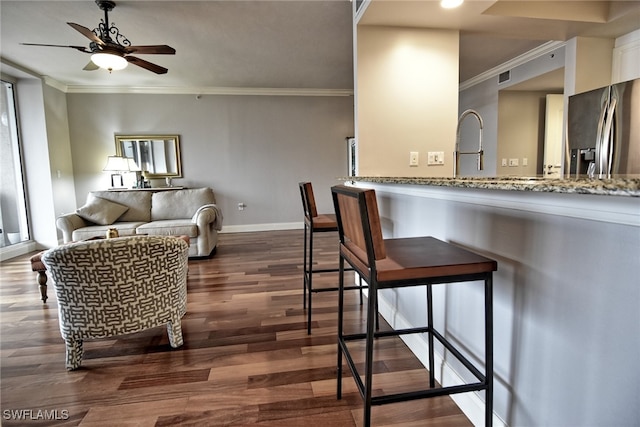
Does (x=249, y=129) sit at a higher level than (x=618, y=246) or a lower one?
higher

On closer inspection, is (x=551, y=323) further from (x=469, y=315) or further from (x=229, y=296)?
(x=229, y=296)

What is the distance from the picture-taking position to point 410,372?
5.39ft

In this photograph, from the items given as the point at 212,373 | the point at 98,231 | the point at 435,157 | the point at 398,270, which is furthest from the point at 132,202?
the point at 398,270

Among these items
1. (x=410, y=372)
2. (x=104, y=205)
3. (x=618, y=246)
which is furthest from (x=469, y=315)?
(x=104, y=205)

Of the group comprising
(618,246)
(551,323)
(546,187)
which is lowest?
(551,323)

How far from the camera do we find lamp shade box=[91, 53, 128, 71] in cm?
275

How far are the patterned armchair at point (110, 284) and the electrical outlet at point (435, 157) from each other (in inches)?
81.2

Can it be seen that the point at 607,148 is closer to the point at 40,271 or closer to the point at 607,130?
the point at 607,130

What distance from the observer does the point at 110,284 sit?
5.54 feet

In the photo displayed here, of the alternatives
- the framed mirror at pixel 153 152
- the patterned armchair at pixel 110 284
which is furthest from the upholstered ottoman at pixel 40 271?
the framed mirror at pixel 153 152

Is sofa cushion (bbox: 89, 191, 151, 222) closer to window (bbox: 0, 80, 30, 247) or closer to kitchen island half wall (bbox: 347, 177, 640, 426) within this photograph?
window (bbox: 0, 80, 30, 247)

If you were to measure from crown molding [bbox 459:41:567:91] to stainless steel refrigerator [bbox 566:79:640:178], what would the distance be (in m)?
0.91

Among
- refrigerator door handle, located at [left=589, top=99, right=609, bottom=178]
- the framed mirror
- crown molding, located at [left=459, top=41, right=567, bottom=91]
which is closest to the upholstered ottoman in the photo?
the framed mirror

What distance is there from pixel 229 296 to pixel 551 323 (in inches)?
95.6
